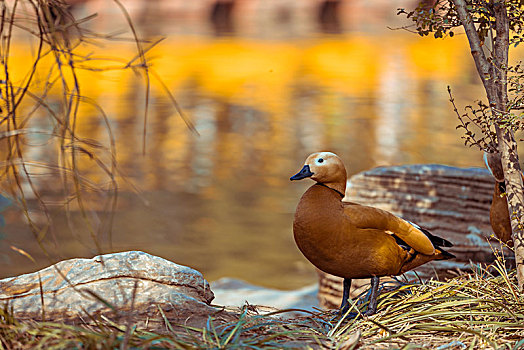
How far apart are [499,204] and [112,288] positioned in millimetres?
1042

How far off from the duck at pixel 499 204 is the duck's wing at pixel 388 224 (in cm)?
24

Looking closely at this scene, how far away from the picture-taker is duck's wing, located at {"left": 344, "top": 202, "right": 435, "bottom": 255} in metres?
1.57

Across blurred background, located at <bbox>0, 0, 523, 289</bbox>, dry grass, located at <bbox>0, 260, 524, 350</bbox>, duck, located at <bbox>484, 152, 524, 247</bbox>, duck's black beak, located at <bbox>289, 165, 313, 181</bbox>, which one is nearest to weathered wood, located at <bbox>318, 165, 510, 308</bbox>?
duck, located at <bbox>484, 152, 524, 247</bbox>

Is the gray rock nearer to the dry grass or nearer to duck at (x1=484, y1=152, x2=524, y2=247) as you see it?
the dry grass

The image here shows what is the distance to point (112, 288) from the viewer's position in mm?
1550

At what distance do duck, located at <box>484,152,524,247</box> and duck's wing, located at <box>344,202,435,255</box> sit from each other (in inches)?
9.4

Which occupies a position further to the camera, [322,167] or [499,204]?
[499,204]

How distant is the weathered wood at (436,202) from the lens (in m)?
2.62

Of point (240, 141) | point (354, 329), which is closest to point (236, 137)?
point (240, 141)

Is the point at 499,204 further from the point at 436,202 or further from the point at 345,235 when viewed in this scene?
the point at 436,202

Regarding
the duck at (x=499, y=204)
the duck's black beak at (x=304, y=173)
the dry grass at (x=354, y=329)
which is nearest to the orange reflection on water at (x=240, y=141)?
the dry grass at (x=354, y=329)

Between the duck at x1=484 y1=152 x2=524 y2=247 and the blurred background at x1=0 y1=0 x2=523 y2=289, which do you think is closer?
the duck at x1=484 y1=152 x2=524 y2=247

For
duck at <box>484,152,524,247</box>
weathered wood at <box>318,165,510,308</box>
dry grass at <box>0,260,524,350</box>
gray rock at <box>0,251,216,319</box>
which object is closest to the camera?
dry grass at <box>0,260,524,350</box>

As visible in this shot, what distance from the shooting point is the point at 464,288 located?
1.69 meters
